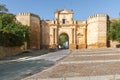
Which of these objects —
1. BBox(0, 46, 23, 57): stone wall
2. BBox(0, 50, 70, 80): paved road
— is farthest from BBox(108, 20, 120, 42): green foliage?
BBox(0, 50, 70, 80): paved road

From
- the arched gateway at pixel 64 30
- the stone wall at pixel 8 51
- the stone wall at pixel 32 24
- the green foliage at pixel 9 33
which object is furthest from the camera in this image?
the arched gateway at pixel 64 30

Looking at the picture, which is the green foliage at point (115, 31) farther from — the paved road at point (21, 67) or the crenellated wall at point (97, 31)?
the paved road at point (21, 67)

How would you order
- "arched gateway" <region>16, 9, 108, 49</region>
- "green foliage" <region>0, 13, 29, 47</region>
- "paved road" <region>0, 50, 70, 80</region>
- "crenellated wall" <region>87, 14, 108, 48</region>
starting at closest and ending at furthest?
"paved road" <region>0, 50, 70, 80</region>
"green foliage" <region>0, 13, 29, 47</region>
"crenellated wall" <region>87, 14, 108, 48</region>
"arched gateway" <region>16, 9, 108, 49</region>

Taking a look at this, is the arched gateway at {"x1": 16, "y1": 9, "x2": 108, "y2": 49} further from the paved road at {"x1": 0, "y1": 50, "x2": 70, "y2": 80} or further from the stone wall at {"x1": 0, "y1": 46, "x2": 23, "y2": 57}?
the paved road at {"x1": 0, "y1": 50, "x2": 70, "y2": 80}

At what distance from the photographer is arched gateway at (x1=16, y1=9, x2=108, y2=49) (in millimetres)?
58281

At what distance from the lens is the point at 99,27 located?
57.0m

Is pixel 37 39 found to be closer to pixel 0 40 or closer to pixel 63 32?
pixel 63 32

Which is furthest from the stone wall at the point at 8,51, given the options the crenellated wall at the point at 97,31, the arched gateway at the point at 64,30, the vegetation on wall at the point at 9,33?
the crenellated wall at the point at 97,31

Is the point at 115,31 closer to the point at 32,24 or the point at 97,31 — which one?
the point at 97,31

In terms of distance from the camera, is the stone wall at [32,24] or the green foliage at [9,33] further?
the stone wall at [32,24]

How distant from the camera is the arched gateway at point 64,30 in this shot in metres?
58.3

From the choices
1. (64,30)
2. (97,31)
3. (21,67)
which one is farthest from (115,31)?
(21,67)

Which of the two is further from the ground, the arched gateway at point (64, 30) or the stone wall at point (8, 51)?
the arched gateway at point (64, 30)

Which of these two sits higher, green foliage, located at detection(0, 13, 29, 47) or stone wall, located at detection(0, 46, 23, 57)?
green foliage, located at detection(0, 13, 29, 47)
